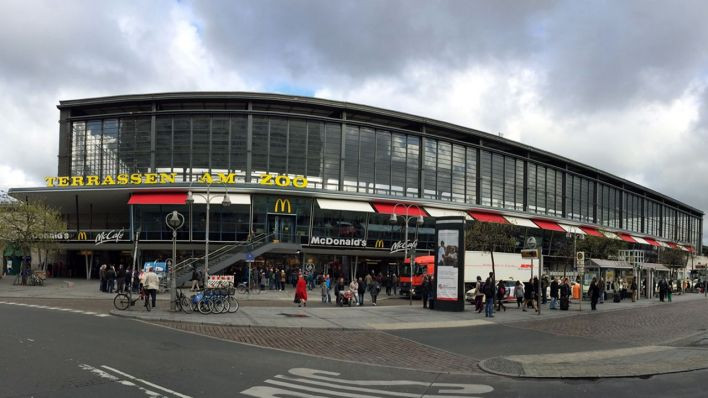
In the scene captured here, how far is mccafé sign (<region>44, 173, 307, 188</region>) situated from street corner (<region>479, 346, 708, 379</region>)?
36266mm

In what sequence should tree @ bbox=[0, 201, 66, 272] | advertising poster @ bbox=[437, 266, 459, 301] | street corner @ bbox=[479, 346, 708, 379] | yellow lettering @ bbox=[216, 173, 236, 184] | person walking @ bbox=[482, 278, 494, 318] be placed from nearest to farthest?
street corner @ bbox=[479, 346, 708, 379] → person walking @ bbox=[482, 278, 494, 318] → advertising poster @ bbox=[437, 266, 459, 301] → tree @ bbox=[0, 201, 66, 272] → yellow lettering @ bbox=[216, 173, 236, 184]

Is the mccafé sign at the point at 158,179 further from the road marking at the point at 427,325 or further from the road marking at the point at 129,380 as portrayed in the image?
the road marking at the point at 129,380

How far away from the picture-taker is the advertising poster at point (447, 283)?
25.4 meters

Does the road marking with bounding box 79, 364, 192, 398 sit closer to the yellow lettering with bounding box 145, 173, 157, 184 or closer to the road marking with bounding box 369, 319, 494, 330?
the road marking with bounding box 369, 319, 494, 330

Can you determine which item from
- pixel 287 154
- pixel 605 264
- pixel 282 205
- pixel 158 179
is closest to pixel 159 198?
pixel 158 179

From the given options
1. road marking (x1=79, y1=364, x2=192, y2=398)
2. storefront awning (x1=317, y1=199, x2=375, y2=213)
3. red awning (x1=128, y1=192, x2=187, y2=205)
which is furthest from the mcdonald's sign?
road marking (x1=79, y1=364, x2=192, y2=398)

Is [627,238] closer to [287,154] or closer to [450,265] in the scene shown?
[287,154]

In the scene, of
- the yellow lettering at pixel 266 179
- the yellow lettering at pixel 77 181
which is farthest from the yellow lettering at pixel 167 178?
the yellow lettering at pixel 266 179

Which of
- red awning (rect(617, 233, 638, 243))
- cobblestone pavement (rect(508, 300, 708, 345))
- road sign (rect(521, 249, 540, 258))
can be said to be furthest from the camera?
red awning (rect(617, 233, 638, 243))

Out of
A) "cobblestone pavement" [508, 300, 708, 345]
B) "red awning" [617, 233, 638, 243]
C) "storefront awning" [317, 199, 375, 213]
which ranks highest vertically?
"storefront awning" [317, 199, 375, 213]

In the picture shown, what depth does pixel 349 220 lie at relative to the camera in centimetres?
4944

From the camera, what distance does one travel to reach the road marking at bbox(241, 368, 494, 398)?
8641 mm

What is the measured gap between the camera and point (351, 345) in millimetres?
14688

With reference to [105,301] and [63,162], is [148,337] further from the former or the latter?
[63,162]
